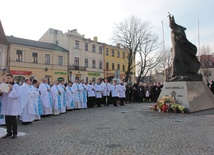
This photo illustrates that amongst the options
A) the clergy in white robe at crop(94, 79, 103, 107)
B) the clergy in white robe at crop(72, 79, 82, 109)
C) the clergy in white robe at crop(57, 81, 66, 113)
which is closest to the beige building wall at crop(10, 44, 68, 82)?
the clergy in white robe at crop(94, 79, 103, 107)

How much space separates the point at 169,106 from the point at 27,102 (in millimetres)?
7217

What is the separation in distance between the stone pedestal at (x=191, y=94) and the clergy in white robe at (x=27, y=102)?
25.4 ft

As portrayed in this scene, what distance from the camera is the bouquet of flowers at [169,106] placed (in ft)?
38.1

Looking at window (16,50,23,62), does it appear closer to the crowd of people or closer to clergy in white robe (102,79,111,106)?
the crowd of people

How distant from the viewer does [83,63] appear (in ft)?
150

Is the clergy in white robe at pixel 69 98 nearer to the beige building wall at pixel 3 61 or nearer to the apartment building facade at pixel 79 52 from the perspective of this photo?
the beige building wall at pixel 3 61

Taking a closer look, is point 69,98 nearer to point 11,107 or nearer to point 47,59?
point 11,107

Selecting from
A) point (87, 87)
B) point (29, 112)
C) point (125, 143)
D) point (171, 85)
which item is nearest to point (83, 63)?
point (87, 87)

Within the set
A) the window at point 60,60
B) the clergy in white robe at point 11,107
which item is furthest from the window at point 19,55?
the clergy in white robe at point 11,107

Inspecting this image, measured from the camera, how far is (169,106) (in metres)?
12.0

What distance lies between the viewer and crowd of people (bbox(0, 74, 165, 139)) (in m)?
6.67

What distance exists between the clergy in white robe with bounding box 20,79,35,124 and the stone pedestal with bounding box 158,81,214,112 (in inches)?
305

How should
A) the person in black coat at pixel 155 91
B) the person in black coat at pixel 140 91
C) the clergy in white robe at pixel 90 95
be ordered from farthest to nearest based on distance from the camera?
the person in black coat at pixel 155 91 → the person in black coat at pixel 140 91 → the clergy in white robe at pixel 90 95

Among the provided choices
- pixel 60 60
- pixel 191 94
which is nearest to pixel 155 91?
pixel 191 94
